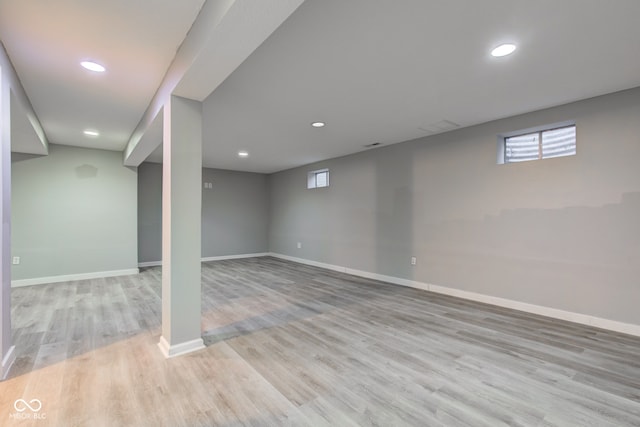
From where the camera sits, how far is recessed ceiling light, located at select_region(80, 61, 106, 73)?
7.88 feet

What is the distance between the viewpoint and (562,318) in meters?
3.31

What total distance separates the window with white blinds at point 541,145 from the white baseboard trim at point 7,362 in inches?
216

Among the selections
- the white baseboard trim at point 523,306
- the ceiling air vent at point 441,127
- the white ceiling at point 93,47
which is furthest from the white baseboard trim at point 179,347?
the ceiling air vent at point 441,127

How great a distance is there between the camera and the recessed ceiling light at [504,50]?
7.17 ft

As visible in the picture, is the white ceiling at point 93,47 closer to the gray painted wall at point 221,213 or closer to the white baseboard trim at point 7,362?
the white baseboard trim at point 7,362

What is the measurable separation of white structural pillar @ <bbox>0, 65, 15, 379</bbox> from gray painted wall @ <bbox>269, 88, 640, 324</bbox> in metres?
4.71

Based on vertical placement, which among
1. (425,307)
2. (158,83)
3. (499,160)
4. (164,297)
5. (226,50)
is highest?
(158,83)

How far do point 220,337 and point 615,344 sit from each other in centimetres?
373

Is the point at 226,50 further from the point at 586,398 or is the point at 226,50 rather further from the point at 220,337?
the point at 586,398

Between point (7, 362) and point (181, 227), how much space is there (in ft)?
5.19

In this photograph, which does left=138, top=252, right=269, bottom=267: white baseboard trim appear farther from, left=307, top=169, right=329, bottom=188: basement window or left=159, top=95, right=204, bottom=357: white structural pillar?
left=159, top=95, right=204, bottom=357: white structural pillar

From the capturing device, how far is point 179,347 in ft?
A: 8.08

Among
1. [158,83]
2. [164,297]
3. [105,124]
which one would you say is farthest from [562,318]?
[105,124]

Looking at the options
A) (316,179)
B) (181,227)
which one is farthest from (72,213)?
(316,179)
